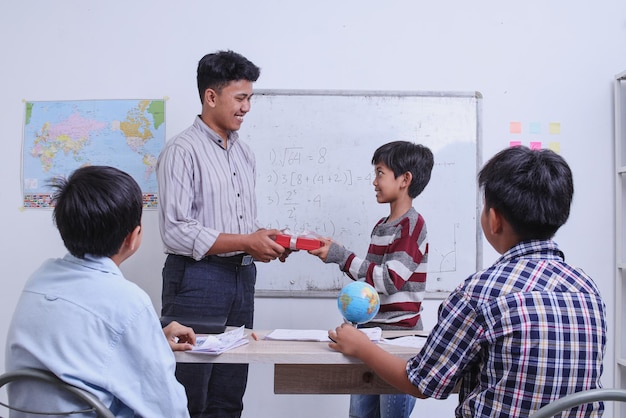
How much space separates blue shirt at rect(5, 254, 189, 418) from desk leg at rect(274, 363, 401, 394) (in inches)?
19.8

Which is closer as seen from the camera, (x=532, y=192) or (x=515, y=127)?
(x=532, y=192)

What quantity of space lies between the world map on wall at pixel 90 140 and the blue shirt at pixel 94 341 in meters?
1.94

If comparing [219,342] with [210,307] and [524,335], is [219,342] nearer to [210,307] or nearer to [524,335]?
[210,307]

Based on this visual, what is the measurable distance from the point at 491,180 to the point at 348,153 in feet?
5.95

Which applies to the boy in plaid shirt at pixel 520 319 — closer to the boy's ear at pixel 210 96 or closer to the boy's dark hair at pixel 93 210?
the boy's dark hair at pixel 93 210

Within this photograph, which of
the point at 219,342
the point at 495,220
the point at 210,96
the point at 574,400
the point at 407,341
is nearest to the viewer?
the point at 574,400

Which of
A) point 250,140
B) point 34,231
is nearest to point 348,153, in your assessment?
point 250,140

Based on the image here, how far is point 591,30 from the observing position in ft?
10.4

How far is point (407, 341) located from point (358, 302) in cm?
21

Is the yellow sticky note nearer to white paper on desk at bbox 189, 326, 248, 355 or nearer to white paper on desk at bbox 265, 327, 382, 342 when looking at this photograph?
white paper on desk at bbox 265, 327, 382, 342

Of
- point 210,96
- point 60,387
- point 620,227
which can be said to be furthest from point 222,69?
point 620,227

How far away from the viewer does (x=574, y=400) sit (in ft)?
3.47

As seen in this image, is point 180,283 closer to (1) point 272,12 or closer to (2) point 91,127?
(2) point 91,127

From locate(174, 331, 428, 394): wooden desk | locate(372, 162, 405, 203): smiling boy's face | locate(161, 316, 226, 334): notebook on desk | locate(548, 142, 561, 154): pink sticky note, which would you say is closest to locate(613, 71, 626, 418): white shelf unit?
locate(548, 142, 561, 154): pink sticky note
